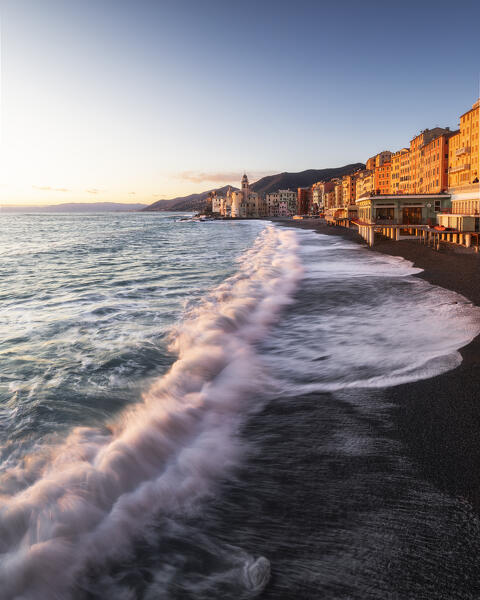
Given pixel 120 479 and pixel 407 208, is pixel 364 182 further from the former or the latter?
pixel 120 479

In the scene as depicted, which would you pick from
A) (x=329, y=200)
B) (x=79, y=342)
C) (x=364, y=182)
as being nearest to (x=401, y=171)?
(x=364, y=182)

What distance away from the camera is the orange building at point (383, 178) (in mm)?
106812

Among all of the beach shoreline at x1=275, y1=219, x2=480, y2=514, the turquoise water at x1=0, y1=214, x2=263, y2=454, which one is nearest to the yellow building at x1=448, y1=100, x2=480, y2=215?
the turquoise water at x1=0, y1=214, x2=263, y2=454

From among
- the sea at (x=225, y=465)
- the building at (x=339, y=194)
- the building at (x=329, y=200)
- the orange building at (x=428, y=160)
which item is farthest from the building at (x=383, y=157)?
the sea at (x=225, y=465)

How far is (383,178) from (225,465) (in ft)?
385

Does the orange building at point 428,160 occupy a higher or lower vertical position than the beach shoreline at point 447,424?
higher

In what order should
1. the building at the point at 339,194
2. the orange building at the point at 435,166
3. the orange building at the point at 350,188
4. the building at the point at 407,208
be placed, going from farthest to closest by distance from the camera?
1. the building at the point at 339,194
2. the orange building at the point at 350,188
3. the orange building at the point at 435,166
4. the building at the point at 407,208

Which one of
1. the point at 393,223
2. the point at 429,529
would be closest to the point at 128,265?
the point at 429,529

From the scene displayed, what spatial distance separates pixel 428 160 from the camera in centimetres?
7781

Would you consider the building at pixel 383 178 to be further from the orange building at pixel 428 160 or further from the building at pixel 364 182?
the orange building at pixel 428 160

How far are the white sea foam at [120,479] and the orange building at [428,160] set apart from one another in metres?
73.3

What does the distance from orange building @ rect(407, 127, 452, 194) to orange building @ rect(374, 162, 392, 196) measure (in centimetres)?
1696

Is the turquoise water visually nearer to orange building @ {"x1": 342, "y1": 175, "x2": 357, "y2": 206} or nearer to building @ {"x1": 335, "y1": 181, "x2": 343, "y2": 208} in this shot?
orange building @ {"x1": 342, "y1": 175, "x2": 357, "y2": 206}

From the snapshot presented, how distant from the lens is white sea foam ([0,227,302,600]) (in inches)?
147
